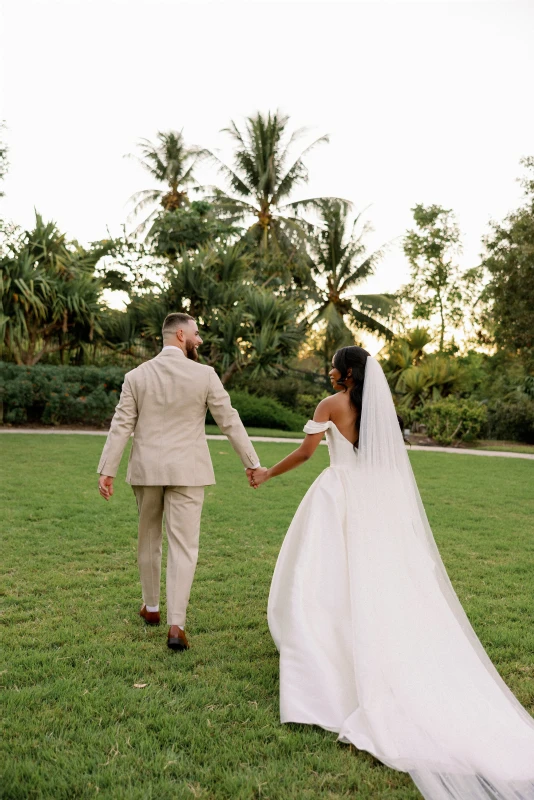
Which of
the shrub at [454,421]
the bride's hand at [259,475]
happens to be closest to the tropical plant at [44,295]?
the shrub at [454,421]

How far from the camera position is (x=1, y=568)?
17.7ft

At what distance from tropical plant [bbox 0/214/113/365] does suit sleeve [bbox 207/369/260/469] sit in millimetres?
14120

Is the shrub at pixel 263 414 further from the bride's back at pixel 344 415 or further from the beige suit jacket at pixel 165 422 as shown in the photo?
the bride's back at pixel 344 415

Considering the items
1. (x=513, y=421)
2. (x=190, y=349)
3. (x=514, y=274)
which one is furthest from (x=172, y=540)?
(x=513, y=421)

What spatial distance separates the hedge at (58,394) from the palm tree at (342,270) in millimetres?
15758

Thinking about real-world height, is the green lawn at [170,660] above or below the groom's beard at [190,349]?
below

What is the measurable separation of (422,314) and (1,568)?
30.1 metres

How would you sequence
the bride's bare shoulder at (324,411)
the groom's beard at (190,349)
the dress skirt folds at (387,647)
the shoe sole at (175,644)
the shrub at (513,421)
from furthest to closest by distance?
the shrub at (513,421) < the groom's beard at (190,349) < the shoe sole at (175,644) < the bride's bare shoulder at (324,411) < the dress skirt folds at (387,647)

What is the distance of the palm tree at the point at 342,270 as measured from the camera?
3148cm

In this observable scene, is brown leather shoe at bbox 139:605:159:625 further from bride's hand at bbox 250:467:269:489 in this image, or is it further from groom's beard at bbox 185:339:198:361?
groom's beard at bbox 185:339:198:361

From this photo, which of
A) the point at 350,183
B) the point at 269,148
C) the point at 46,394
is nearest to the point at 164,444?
the point at 46,394

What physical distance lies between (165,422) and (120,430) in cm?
27

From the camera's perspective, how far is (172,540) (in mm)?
4090

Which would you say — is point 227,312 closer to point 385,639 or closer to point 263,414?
point 263,414
